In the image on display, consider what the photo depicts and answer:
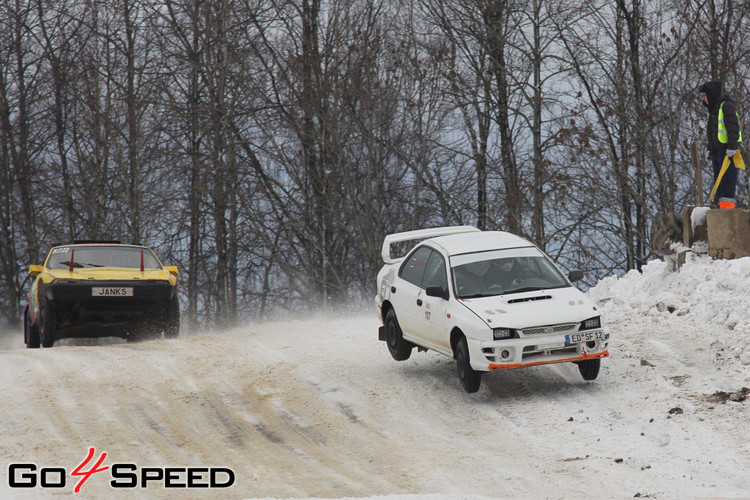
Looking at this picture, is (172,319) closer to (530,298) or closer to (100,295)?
(100,295)

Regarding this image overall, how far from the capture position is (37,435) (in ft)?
28.9

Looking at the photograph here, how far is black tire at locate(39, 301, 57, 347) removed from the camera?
13.8 meters

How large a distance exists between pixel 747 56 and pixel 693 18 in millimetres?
2077

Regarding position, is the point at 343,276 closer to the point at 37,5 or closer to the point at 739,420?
the point at 37,5

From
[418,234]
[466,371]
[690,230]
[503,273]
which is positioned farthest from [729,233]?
[466,371]

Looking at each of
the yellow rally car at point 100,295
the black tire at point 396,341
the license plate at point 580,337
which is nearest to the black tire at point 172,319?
the yellow rally car at point 100,295

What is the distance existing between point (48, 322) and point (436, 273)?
20.3ft

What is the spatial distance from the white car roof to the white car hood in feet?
3.26

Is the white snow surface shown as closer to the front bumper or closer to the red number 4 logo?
the red number 4 logo

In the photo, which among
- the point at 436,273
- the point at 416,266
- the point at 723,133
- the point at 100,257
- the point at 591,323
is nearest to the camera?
the point at 591,323

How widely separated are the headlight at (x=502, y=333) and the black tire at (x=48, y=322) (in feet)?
23.7

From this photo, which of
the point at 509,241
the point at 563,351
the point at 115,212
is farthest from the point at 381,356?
the point at 115,212

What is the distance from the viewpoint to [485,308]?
997 cm

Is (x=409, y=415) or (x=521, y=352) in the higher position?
(x=521, y=352)
